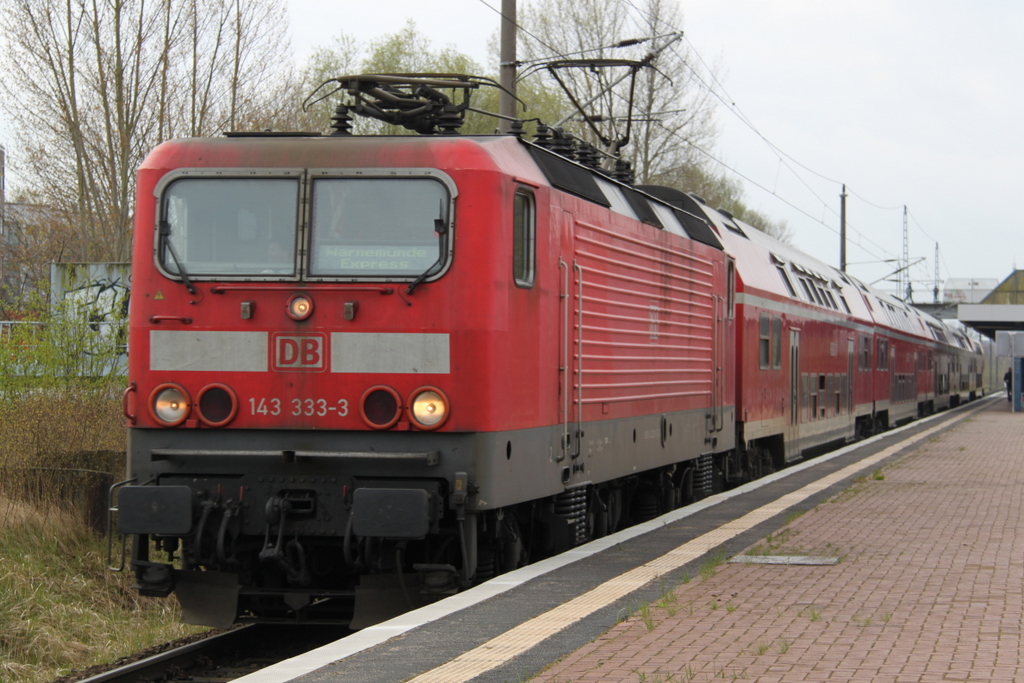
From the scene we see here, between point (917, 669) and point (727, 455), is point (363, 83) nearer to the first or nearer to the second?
point (917, 669)

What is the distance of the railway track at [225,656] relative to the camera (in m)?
6.95

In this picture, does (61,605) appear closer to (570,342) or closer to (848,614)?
(570,342)

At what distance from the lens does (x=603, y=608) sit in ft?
22.2

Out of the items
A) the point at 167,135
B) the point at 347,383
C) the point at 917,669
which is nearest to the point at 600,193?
the point at 347,383

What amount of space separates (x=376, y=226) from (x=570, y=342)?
1855 millimetres

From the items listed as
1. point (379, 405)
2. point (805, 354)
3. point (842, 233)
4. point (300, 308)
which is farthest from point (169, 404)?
point (842, 233)

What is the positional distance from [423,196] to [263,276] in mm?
1053

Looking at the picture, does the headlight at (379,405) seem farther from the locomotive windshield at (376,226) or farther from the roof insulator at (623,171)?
the roof insulator at (623,171)

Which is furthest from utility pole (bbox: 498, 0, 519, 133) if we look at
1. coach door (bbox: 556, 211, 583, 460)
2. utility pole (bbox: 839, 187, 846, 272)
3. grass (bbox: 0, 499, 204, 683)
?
utility pole (bbox: 839, 187, 846, 272)

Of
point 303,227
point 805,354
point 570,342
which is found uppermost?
point 303,227

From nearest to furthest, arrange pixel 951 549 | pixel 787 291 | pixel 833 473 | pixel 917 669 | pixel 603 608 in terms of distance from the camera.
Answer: pixel 917 669 → pixel 603 608 → pixel 951 549 → pixel 833 473 → pixel 787 291

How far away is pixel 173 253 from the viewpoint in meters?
7.41

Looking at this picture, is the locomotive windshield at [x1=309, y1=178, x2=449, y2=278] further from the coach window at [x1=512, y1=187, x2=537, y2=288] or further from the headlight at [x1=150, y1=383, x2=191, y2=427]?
the headlight at [x1=150, y1=383, x2=191, y2=427]

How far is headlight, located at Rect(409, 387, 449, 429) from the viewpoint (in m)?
7.05
